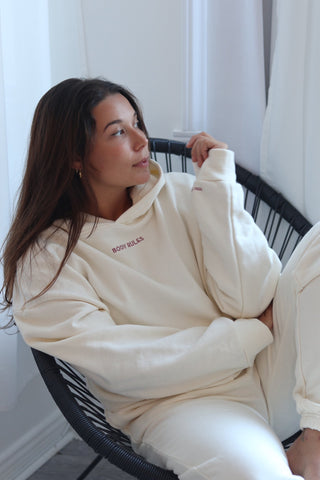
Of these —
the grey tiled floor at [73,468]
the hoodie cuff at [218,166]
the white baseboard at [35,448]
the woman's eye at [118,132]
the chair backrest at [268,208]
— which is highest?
the woman's eye at [118,132]

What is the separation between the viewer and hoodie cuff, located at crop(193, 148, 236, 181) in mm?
1206

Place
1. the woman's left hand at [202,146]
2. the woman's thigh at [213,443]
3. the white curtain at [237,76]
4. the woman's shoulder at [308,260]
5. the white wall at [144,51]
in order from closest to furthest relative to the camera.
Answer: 1. the woman's thigh at [213,443]
2. the woman's shoulder at [308,260]
3. the woman's left hand at [202,146]
4. the white curtain at [237,76]
5. the white wall at [144,51]

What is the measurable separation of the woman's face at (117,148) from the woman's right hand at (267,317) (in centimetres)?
38

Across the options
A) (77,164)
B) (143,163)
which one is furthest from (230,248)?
(77,164)

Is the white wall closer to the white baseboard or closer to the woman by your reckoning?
the woman

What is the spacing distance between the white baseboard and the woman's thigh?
0.60 m

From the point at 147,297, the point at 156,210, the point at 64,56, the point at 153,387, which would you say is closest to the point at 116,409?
the point at 153,387

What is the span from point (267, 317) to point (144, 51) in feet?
2.89

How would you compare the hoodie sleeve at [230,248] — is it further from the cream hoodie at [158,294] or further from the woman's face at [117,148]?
the woman's face at [117,148]

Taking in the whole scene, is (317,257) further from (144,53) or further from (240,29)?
(144,53)

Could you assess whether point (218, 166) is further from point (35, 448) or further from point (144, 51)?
point (35, 448)

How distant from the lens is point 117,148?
1169mm

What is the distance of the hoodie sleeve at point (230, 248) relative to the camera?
1.12m

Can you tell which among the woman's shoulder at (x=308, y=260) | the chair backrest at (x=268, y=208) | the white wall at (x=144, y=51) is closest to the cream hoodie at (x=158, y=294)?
the woman's shoulder at (x=308, y=260)
